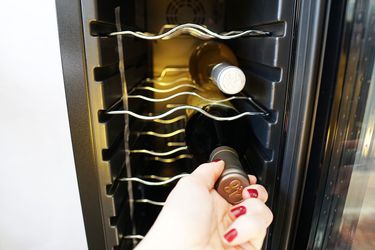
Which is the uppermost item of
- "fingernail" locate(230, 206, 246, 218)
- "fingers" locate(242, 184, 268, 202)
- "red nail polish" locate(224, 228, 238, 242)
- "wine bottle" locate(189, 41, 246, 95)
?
"wine bottle" locate(189, 41, 246, 95)

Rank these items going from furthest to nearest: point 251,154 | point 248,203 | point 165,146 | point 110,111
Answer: point 165,146
point 251,154
point 110,111
point 248,203

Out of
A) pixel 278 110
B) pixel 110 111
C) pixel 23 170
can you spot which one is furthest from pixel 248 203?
pixel 23 170

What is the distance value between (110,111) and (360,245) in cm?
49

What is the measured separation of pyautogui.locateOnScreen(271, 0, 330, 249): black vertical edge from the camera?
44 cm

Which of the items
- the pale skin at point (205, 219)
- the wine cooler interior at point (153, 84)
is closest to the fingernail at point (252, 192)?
the pale skin at point (205, 219)

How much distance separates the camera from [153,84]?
1009 millimetres

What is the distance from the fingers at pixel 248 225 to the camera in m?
0.40

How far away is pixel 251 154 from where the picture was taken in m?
0.67

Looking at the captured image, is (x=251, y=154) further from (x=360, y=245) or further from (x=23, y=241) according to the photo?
(x=23, y=241)

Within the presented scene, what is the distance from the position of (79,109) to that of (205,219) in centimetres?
27

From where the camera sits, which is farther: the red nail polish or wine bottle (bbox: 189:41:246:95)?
wine bottle (bbox: 189:41:246:95)

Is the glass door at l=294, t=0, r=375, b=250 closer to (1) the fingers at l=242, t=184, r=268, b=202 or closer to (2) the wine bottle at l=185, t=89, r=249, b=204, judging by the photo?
(1) the fingers at l=242, t=184, r=268, b=202

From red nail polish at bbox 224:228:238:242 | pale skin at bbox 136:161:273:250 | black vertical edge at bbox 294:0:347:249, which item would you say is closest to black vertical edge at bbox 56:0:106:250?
pale skin at bbox 136:161:273:250

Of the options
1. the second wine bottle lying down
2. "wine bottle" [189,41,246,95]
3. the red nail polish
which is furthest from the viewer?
"wine bottle" [189,41,246,95]
